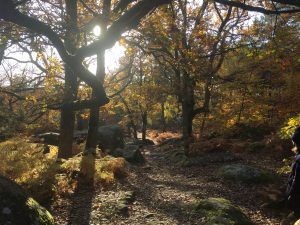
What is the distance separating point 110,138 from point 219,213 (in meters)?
12.8

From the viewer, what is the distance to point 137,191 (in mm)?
9719

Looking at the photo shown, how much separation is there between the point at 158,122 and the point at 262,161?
3826cm

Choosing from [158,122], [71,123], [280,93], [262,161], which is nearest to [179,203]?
[71,123]

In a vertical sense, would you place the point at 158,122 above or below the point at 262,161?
above

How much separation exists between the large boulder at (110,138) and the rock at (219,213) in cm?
1152

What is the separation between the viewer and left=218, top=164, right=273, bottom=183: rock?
10.5m

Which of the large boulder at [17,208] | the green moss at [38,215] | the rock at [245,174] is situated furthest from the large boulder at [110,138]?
the large boulder at [17,208]

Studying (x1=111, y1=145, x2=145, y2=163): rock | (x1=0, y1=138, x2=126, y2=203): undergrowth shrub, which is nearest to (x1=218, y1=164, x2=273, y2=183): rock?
(x1=0, y1=138, x2=126, y2=203): undergrowth shrub

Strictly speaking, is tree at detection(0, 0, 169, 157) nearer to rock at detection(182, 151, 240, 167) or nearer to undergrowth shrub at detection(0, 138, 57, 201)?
undergrowth shrub at detection(0, 138, 57, 201)

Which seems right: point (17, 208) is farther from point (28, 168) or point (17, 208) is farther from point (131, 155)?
point (131, 155)

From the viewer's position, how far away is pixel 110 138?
62.4 ft

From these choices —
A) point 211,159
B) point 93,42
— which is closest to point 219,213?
point 93,42

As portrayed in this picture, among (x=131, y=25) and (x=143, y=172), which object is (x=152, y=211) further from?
(x=143, y=172)

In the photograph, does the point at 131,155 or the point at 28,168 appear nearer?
the point at 28,168
